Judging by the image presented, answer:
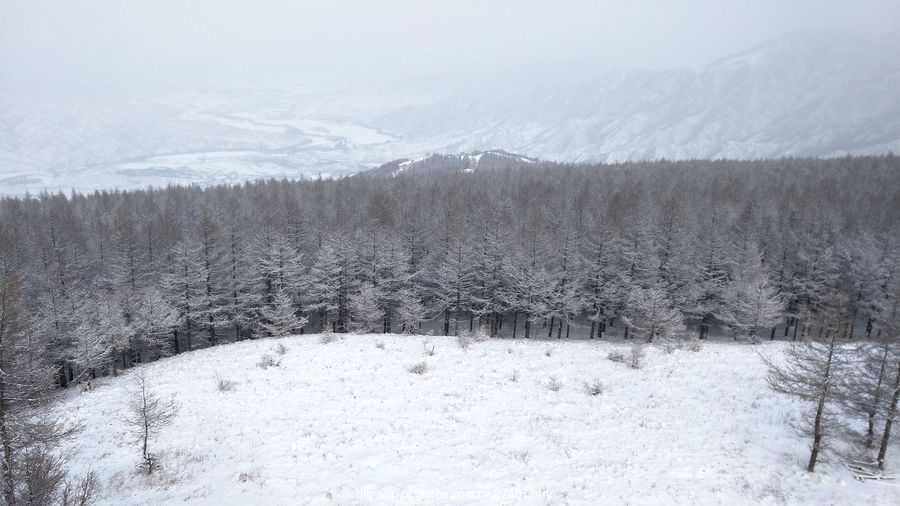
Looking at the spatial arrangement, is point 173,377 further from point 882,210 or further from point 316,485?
point 882,210

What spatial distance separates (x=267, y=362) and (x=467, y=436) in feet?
48.1

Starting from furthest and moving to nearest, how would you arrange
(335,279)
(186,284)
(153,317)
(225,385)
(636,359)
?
1. (335,279)
2. (186,284)
3. (153,317)
4. (636,359)
5. (225,385)

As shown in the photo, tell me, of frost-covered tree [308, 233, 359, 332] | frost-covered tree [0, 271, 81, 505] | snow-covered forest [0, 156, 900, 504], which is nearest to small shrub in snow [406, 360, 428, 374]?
snow-covered forest [0, 156, 900, 504]

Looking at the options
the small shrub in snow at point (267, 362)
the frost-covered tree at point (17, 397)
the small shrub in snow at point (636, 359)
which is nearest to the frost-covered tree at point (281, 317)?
the small shrub in snow at point (267, 362)

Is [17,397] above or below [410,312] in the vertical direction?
above

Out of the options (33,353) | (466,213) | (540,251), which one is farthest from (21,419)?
(466,213)

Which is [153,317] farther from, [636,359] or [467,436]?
[636,359]

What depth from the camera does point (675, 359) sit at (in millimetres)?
28109

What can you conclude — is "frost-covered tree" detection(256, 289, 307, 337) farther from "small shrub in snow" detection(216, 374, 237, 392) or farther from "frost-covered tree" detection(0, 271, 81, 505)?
"frost-covered tree" detection(0, 271, 81, 505)

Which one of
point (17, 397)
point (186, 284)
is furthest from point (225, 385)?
point (186, 284)

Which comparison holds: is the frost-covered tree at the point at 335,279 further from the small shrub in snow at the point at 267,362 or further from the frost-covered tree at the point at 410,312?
the small shrub in snow at the point at 267,362

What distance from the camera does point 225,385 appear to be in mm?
24453

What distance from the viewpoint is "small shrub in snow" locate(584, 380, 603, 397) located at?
23.4m

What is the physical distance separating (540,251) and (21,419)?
40141 millimetres
